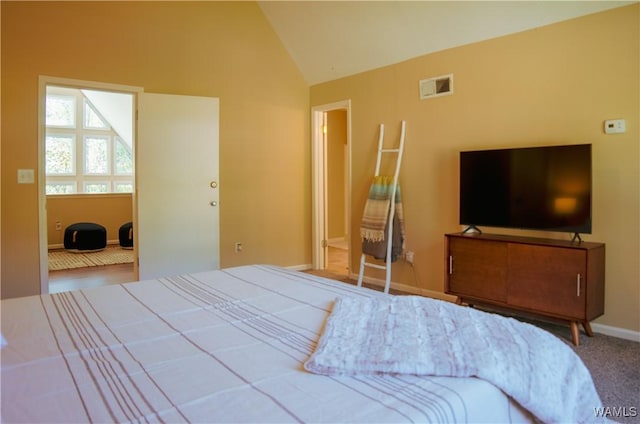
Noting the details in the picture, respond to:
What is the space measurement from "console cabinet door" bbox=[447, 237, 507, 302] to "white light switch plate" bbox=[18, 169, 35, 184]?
3528mm

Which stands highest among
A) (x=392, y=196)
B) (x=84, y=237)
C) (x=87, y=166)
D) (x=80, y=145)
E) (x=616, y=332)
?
(x=80, y=145)

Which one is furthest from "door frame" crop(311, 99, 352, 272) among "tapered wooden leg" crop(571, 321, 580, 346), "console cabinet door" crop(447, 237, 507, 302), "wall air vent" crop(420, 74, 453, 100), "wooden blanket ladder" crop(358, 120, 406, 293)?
"tapered wooden leg" crop(571, 321, 580, 346)

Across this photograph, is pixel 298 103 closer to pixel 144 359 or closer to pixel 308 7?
pixel 308 7

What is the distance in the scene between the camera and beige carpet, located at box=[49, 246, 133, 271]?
18.0 feet

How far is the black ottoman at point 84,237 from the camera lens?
21.2 feet

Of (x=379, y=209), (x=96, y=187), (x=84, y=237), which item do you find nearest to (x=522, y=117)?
(x=379, y=209)

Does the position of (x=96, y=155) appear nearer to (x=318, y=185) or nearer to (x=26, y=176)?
(x=26, y=176)

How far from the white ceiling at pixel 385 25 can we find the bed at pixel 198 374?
2679 mm

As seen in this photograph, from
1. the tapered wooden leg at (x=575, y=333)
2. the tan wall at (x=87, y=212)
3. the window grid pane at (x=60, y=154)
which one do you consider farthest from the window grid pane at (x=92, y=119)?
the tapered wooden leg at (x=575, y=333)

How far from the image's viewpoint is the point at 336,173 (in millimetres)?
7887

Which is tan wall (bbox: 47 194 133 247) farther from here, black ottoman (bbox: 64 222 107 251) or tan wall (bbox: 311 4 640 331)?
tan wall (bbox: 311 4 640 331)

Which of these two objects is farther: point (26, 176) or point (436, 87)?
point (436, 87)

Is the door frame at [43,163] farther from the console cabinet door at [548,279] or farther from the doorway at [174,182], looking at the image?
the console cabinet door at [548,279]

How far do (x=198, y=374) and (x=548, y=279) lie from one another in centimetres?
255
